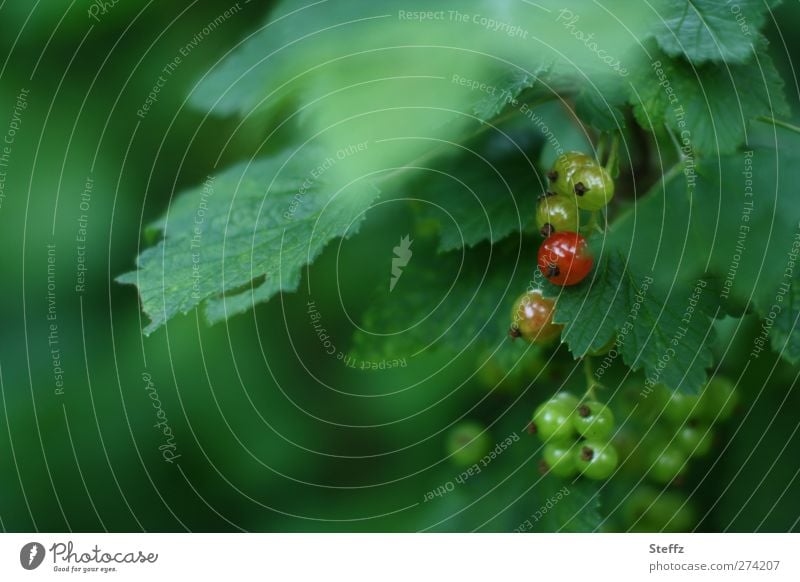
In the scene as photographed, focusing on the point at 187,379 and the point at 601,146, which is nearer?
the point at 601,146

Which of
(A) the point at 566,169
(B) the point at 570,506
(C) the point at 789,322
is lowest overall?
(B) the point at 570,506

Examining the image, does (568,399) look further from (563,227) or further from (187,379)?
(187,379)

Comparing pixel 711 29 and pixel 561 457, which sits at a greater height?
pixel 711 29
